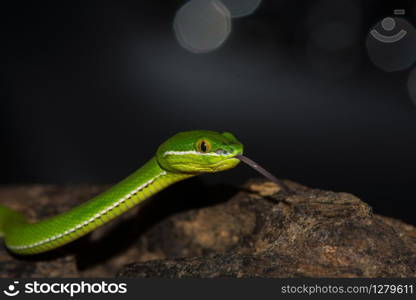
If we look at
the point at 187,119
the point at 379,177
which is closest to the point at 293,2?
the point at 187,119

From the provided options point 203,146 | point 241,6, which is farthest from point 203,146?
point 241,6

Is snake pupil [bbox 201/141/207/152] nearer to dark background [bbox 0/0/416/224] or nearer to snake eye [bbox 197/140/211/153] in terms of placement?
snake eye [bbox 197/140/211/153]

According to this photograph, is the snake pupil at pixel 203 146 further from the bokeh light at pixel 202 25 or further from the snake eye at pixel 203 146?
the bokeh light at pixel 202 25

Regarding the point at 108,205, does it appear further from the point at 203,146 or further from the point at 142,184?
the point at 203,146

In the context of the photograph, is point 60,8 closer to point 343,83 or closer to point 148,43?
point 148,43

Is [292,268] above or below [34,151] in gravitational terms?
below

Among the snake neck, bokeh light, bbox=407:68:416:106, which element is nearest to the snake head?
the snake neck
